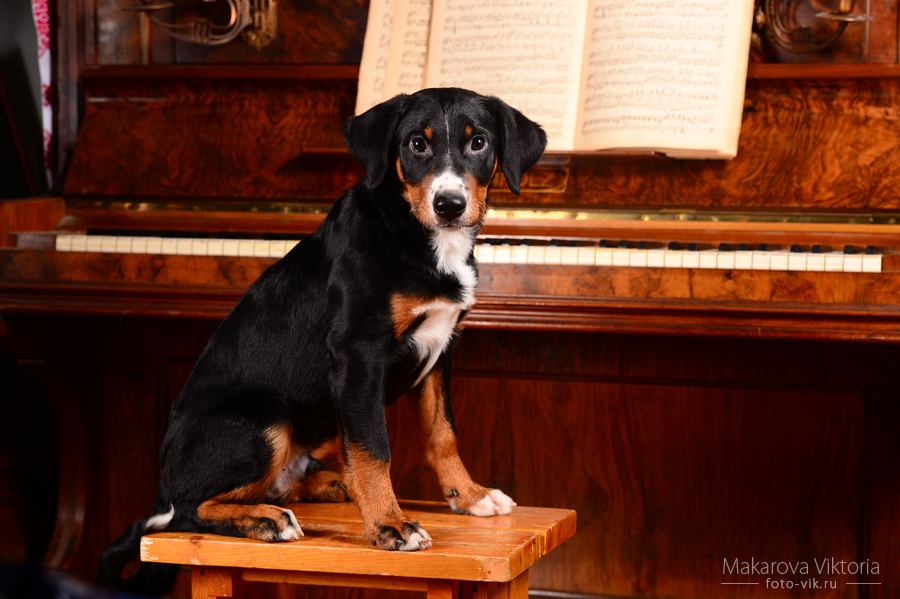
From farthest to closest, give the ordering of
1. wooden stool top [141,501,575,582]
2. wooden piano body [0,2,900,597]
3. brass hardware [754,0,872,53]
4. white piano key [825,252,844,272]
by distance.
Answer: brass hardware [754,0,872,53] < wooden piano body [0,2,900,597] < white piano key [825,252,844,272] < wooden stool top [141,501,575,582]

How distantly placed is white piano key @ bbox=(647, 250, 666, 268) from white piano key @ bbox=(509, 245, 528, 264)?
283 millimetres

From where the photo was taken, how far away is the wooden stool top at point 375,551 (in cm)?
150

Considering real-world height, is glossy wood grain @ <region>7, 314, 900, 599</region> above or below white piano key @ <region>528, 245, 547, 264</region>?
below

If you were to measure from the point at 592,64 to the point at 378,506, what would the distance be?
4.70ft

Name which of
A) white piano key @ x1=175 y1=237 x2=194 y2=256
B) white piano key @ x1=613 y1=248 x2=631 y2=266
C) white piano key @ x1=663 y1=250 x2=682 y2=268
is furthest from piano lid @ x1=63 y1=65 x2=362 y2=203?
→ white piano key @ x1=663 y1=250 x2=682 y2=268

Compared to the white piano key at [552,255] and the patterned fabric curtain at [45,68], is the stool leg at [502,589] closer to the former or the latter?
the white piano key at [552,255]

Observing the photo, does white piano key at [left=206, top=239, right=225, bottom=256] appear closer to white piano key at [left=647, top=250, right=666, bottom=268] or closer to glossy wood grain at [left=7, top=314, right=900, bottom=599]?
glossy wood grain at [left=7, top=314, right=900, bottom=599]

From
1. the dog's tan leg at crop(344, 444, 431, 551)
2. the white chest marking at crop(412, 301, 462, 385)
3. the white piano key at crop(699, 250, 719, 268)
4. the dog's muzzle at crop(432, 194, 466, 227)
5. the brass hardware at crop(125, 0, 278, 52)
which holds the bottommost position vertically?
the dog's tan leg at crop(344, 444, 431, 551)

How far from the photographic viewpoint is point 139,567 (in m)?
1.78

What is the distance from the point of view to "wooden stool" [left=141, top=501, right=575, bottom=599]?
1.51 metres

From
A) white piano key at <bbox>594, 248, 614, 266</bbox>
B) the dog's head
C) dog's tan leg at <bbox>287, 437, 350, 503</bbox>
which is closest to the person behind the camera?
the dog's head

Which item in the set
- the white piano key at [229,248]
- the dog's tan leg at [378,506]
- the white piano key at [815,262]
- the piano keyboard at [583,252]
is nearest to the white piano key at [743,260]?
the piano keyboard at [583,252]

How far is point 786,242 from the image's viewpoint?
2365mm

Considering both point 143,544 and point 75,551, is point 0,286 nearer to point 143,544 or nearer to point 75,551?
point 75,551
